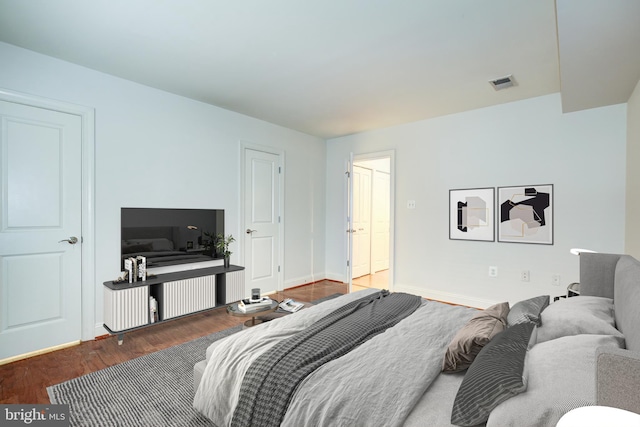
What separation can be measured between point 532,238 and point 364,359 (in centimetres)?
325

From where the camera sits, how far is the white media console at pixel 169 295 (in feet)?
9.66

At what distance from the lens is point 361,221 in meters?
5.96

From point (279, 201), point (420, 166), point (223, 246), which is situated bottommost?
point (223, 246)

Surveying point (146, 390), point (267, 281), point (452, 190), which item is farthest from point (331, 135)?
point (146, 390)

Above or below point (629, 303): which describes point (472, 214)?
above

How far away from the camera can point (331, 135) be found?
547 centimetres

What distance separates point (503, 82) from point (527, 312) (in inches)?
100

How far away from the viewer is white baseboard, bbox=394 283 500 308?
13.4ft

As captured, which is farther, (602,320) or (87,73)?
(87,73)

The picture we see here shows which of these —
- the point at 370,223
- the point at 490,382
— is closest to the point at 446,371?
the point at 490,382

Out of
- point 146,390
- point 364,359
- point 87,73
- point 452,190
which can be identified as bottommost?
point 146,390

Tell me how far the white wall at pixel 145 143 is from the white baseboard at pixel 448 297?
189 centimetres

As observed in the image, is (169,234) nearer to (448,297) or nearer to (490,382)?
(490,382)

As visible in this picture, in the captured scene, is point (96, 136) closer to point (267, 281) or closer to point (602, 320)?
point (267, 281)
